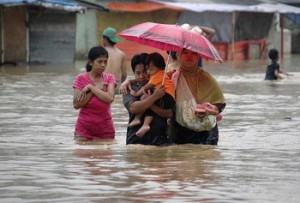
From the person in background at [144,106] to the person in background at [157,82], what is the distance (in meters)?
0.04

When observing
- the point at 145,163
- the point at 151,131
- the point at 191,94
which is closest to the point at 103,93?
the point at 151,131

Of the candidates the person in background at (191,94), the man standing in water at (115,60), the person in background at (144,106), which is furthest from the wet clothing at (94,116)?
the man standing in water at (115,60)

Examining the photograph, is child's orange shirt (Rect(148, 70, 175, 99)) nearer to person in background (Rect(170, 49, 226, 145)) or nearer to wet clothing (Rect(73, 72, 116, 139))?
person in background (Rect(170, 49, 226, 145))

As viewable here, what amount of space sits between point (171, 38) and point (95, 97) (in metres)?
1.21

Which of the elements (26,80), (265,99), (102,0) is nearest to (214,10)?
(102,0)

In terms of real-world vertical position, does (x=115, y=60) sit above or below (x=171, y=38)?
below

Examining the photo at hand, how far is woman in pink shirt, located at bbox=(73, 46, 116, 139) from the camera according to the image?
10305 millimetres

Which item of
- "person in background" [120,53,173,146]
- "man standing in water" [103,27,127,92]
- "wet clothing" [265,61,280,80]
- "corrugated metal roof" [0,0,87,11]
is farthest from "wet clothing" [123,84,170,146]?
"corrugated metal roof" [0,0,87,11]

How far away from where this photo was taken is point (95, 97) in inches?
408

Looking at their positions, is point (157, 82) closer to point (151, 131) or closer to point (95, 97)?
point (151, 131)

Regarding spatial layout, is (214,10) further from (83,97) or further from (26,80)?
(83,97)

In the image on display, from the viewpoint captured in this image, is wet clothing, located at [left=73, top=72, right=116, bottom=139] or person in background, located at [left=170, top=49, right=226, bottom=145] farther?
wet clothing, located at [left=73, top=72, right=116, bottom=139]

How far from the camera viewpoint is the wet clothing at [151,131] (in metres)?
9.62

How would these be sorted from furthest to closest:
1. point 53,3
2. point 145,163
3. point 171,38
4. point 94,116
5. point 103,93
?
1. point 53,3
2. point 94,116
3. point 103,93
4. point 171,38
5. point 145,163
